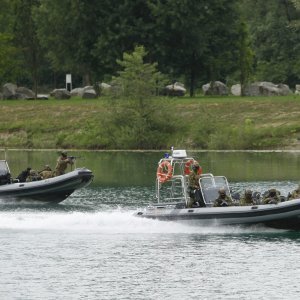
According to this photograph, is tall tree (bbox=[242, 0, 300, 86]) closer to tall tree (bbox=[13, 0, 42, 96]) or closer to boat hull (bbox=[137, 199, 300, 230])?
tall tree (bbox=[13, 0, 42, 96])

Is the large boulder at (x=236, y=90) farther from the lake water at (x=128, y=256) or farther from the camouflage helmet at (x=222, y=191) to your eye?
the camouflage helmet at (x=222, y=191)

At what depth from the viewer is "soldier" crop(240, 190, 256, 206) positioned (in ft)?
127

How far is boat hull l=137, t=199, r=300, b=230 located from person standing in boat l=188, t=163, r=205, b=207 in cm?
41

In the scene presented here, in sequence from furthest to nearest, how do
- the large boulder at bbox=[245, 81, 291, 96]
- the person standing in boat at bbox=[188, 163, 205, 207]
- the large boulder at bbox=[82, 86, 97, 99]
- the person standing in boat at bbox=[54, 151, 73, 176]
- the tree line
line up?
1. the large boulder at bbox=[82, 86, 97, 99]
2. the large boulder at bbox=[245, 81, 291, 96]
3. the tree line
4. the person standing in boat at bbox=[54, 151, 73, 176]
5. the person standing in boat at bbox=[188, 163, 205, 207]

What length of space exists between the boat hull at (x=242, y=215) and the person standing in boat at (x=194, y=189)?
1.35ft

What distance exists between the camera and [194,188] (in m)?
39.2

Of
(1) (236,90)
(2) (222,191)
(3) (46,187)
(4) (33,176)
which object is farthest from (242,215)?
(1) (236,90)

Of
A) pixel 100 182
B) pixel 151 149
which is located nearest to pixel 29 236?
pixel 100 182

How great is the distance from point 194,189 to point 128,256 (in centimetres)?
447

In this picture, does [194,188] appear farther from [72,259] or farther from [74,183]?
[74,183]

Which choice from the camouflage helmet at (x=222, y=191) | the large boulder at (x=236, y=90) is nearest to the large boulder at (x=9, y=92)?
the large boulder at (x=236, y=90)

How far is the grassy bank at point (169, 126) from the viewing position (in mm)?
77188

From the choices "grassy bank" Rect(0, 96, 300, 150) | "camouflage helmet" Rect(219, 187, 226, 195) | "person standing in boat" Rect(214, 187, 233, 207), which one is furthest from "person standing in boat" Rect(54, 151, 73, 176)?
"grassy bank" Rect(0, 96, 300, 150)

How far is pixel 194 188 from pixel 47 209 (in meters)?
10.5
